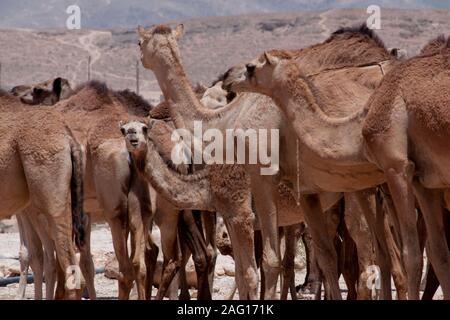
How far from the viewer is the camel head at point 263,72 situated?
10.4 metres

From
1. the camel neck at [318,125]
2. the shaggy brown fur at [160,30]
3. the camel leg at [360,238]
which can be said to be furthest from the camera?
the shaggy brown fur at [160,30]

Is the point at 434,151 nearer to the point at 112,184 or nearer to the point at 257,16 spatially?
the point at 112,184

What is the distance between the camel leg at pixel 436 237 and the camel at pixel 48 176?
A: 294cm

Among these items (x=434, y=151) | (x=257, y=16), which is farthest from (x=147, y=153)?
(x=257, y=16)

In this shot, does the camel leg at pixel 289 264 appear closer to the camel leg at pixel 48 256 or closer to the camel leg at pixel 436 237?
the camel leg at pixel 48 256

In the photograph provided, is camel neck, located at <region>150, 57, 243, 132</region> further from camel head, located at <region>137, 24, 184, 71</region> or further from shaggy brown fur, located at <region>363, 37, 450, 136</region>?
A: shaggy brown fur, located at <region>363, 37, 450, 136</region>

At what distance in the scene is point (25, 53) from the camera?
78.2 m

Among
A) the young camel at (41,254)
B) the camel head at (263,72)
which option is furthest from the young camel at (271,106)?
the young camel at (41,254)

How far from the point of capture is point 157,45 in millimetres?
11844

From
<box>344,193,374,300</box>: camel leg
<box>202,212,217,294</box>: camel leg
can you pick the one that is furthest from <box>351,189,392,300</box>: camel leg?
<box>202,212,217,294</box>: camel leg

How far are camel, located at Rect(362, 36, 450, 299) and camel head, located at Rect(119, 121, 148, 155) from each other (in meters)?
2.36

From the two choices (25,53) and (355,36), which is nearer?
(355,36)

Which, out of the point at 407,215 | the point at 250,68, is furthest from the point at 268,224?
the point at 407,215

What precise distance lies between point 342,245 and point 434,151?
3.63 m
